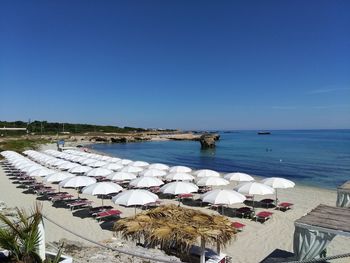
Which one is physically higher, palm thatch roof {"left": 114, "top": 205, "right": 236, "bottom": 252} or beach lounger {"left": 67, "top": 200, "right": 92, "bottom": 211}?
palm thatch roof {"left": 114, "top": 205, "right": 236, "bottom": 252}

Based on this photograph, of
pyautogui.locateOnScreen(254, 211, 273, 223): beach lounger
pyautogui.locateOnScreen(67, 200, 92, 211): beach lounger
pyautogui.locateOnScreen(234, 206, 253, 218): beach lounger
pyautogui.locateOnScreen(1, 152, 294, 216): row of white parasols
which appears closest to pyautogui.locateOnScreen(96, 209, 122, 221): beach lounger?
pyautogui.locateOnScreen(1, 152, 294, 216): row of white parasols

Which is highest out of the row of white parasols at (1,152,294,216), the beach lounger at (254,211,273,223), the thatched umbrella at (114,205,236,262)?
the thatched umbrella at (114,205,236,262)

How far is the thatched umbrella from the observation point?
23.5 ft

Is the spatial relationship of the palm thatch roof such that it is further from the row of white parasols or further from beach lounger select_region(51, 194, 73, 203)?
beach lounger select_region(51, 194, 73, 203)

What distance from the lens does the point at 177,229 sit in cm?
729

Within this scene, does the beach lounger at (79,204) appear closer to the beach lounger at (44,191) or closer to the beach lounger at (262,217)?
the beach lounger at (44,191)

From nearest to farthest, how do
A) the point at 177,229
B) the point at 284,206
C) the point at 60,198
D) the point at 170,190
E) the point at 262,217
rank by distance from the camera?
1. the point at 177,229
2. the point at 262,217
3. the point at 170,190
4. the point at 284,206
5. the point at 60,198

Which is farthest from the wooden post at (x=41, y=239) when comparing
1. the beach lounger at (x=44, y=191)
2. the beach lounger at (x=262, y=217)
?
the beach lounger at (x=44, y=191)

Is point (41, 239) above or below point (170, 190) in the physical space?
above

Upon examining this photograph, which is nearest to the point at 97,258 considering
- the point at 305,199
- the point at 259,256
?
the point at 259,256

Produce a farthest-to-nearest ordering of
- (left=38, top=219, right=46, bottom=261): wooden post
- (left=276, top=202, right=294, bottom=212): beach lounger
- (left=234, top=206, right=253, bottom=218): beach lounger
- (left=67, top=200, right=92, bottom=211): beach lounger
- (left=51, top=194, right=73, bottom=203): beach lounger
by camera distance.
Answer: (left=51, top=194, right=73, bottom=203): beach lounger
(left=276, top=202, right=294, bottom=212): beach lounger
(left=67, top=200, right=92, bottom=211): beach lounger
(left=234, top=206, right=253, bottom=218): beach lounger
(left=38, top=219, right=46, bottom=261): wooden post

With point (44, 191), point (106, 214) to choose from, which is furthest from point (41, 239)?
point (44, 191)

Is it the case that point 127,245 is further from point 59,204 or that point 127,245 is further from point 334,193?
point 334,193

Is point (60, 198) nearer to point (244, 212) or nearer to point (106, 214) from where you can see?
point (106, 214)
